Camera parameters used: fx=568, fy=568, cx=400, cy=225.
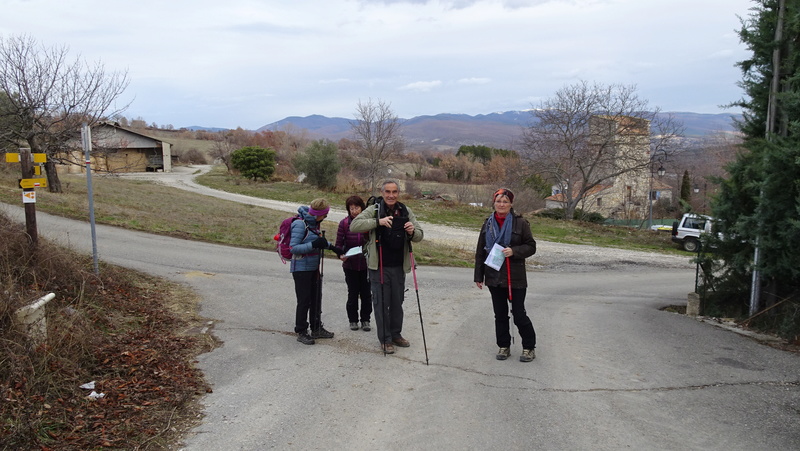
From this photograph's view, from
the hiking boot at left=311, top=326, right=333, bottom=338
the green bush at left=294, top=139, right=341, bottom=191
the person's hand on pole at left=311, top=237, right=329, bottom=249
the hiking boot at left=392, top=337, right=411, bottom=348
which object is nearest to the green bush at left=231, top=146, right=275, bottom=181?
the green bush at left=294, top=139, right=341, bottom=191

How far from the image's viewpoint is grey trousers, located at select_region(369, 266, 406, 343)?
6488 millimetres

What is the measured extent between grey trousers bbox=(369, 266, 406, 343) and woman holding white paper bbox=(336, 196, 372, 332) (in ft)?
1.69

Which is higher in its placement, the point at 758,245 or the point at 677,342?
the point at 758,245

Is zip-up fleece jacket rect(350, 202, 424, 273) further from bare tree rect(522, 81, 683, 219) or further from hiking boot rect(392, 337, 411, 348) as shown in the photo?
bare tree rect(522, 81, 683, 219)

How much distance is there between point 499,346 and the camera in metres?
6.44

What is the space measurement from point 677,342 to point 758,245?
76.1 inches

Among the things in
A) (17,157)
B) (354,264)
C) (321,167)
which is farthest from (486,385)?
(321,167)

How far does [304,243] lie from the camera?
6.65 meters

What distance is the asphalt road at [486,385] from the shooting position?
173 inches

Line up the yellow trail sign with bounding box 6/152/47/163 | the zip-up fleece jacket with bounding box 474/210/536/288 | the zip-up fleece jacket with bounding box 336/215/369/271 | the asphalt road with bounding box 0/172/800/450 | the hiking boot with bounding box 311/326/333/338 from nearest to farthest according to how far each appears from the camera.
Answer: the asphalt road with bounding box 0/172/800/450
the zip-up fleece jacket with bounding box 474/210/536/288
the hiking boot with bounding box 311/326/333/338
the zip-up fleece jacket with bounding box 336/215/369/271
the yellow trail sign with bounding box 6/152/47/163

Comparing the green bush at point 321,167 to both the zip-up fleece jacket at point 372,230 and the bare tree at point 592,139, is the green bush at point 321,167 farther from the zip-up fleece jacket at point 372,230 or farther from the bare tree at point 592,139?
the zip-up fleece jacket at point 372,230

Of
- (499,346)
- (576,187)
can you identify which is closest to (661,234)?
(576,187)

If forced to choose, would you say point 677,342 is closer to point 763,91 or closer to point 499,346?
point 499,346

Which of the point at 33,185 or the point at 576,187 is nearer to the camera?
the point at 33,185
